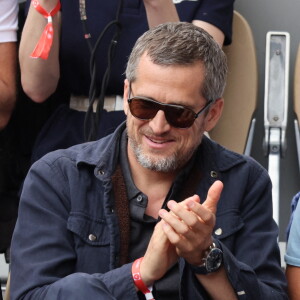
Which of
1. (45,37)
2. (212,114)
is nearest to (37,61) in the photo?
(45,37)

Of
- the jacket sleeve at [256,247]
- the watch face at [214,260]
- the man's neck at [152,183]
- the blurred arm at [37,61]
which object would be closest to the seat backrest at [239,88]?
the blurred arm at [37,61]

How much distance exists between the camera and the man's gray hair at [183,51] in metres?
2.52

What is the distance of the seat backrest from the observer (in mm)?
3916

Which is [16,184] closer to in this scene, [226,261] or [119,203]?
[119,203]

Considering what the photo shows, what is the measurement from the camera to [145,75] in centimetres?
253

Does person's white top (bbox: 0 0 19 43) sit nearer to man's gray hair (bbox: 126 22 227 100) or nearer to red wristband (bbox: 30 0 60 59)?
red wristband (bbox: 30 0 60 59)

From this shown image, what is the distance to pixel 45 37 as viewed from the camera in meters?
3.32

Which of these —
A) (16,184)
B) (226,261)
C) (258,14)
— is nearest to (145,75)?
A: (226,261)

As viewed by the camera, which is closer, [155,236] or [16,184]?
[155,236]

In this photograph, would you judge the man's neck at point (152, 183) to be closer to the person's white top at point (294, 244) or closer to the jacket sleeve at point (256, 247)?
the jacket sleeve at point (256, 247)

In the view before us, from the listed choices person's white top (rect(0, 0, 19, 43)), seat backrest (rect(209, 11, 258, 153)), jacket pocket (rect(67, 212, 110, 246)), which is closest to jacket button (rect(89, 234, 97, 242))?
jacket pocket (rect(67, 212, 110, 246))

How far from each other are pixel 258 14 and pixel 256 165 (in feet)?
5.39

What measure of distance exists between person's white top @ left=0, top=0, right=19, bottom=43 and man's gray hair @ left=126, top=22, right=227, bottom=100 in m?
1.13

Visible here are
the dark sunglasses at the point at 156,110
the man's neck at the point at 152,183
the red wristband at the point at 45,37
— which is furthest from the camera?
the red wristband at the point at 45,37
